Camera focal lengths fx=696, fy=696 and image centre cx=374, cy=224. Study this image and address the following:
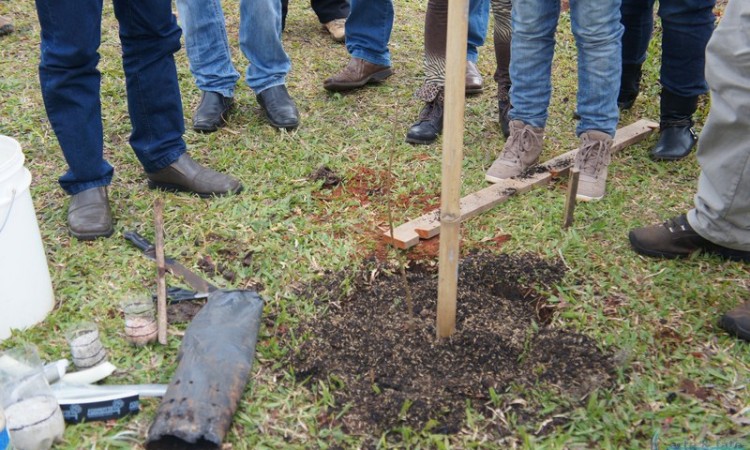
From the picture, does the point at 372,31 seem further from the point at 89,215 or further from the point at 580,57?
the point at 89,215

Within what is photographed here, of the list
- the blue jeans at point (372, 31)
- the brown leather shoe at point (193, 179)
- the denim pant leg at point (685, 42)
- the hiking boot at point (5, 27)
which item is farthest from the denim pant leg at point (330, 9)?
the denim pant leg at point (685, 42)

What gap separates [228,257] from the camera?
2941 mm

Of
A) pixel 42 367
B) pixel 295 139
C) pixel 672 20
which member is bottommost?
pixel 295 139

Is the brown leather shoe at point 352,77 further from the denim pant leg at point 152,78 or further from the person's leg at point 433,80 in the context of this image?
the denim pant leg at point 152,78

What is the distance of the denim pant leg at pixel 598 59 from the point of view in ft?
10.1

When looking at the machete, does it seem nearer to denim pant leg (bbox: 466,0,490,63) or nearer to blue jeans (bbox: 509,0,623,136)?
blue jeans (bbox: 509,0,623,136)

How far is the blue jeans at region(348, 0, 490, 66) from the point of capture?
14.6 ft

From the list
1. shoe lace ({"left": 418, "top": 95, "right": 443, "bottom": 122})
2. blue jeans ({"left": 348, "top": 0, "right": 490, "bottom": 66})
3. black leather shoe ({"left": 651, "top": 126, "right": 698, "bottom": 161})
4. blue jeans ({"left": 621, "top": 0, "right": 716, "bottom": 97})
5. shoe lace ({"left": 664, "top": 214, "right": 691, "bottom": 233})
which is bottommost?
black leather shoe ({"left": 651, "top": 126, "right": 698, "bottom": 161})

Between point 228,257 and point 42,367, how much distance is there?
0.91m

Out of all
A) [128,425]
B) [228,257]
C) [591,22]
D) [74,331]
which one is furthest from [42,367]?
[591,22]

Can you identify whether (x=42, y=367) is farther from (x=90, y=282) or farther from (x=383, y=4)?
(x=383, y=4)

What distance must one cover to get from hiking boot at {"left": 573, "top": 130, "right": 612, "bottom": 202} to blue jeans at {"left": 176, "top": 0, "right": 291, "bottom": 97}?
178 cm

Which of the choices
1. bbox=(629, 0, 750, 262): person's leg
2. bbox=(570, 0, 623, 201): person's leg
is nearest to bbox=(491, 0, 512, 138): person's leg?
bbox=(570, 0, 623, 201): person's leg

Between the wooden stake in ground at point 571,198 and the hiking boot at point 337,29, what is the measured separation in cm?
284
